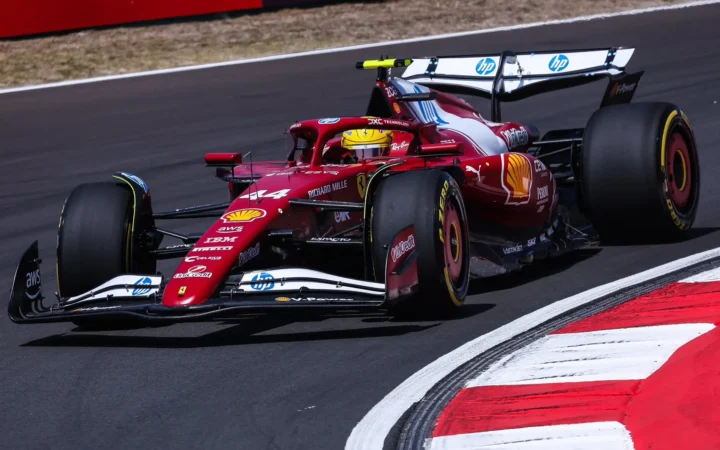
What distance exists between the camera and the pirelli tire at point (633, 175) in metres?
7.96

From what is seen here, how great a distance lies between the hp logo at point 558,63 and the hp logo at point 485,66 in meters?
0.51

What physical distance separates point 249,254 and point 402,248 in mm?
829

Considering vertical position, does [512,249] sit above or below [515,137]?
below

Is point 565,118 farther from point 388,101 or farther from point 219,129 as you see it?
point 388,101

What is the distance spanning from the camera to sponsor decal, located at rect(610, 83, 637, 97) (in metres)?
9.18

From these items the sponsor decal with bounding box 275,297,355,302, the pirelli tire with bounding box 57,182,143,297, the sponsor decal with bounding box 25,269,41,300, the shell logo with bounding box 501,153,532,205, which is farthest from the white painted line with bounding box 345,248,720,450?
the sponsor decal with bounding box 25,269,41,300

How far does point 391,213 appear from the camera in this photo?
21.2 ft

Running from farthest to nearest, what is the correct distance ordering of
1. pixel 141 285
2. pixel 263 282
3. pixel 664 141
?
1. pixel 664 141
2. pixel 141 285
3. pixel 263 282

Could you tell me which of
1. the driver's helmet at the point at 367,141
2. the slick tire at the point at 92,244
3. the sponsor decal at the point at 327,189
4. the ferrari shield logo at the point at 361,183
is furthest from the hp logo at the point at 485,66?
the slick tire at the point at 92,244

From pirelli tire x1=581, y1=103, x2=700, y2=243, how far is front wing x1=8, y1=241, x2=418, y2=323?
2.19 metres

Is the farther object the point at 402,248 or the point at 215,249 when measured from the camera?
the point at 215,249

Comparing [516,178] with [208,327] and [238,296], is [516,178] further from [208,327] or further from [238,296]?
[238,296]

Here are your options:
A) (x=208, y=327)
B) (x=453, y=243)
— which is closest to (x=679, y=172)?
(x=453, y=243)

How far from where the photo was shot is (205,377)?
18.8 feet
